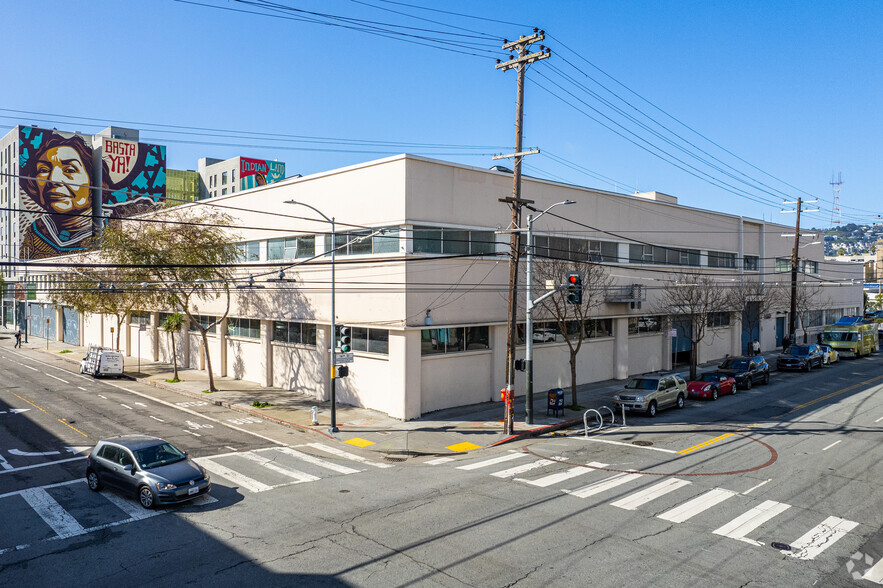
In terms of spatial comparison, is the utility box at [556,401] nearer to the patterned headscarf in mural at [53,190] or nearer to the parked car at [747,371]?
the parked car at [747,371]

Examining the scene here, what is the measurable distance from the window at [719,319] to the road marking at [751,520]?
31.8 metres

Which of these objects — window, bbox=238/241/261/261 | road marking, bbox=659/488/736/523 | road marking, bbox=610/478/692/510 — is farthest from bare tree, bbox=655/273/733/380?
window, bbox=238/241/261/261

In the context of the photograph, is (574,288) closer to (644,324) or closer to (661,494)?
(661,494)

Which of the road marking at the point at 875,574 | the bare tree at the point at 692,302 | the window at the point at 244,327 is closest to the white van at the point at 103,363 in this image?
the window at the point at 244,327

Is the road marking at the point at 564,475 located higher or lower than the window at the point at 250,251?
lower

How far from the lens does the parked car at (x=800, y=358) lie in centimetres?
3955

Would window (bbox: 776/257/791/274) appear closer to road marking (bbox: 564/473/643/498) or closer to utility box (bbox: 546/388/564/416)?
utility box (bbox: 546/388/564/416)

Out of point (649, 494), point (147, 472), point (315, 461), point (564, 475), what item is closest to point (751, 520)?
point (649, 494)

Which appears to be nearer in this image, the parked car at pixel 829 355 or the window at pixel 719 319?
the parked car at pixel 829 355

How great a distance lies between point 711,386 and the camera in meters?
30.4

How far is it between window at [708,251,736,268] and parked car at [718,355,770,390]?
11552 mm

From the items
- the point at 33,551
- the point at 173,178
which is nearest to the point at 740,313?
the point at 33,551

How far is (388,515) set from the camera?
13.5m

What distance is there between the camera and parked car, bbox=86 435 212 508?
14.0 metres
